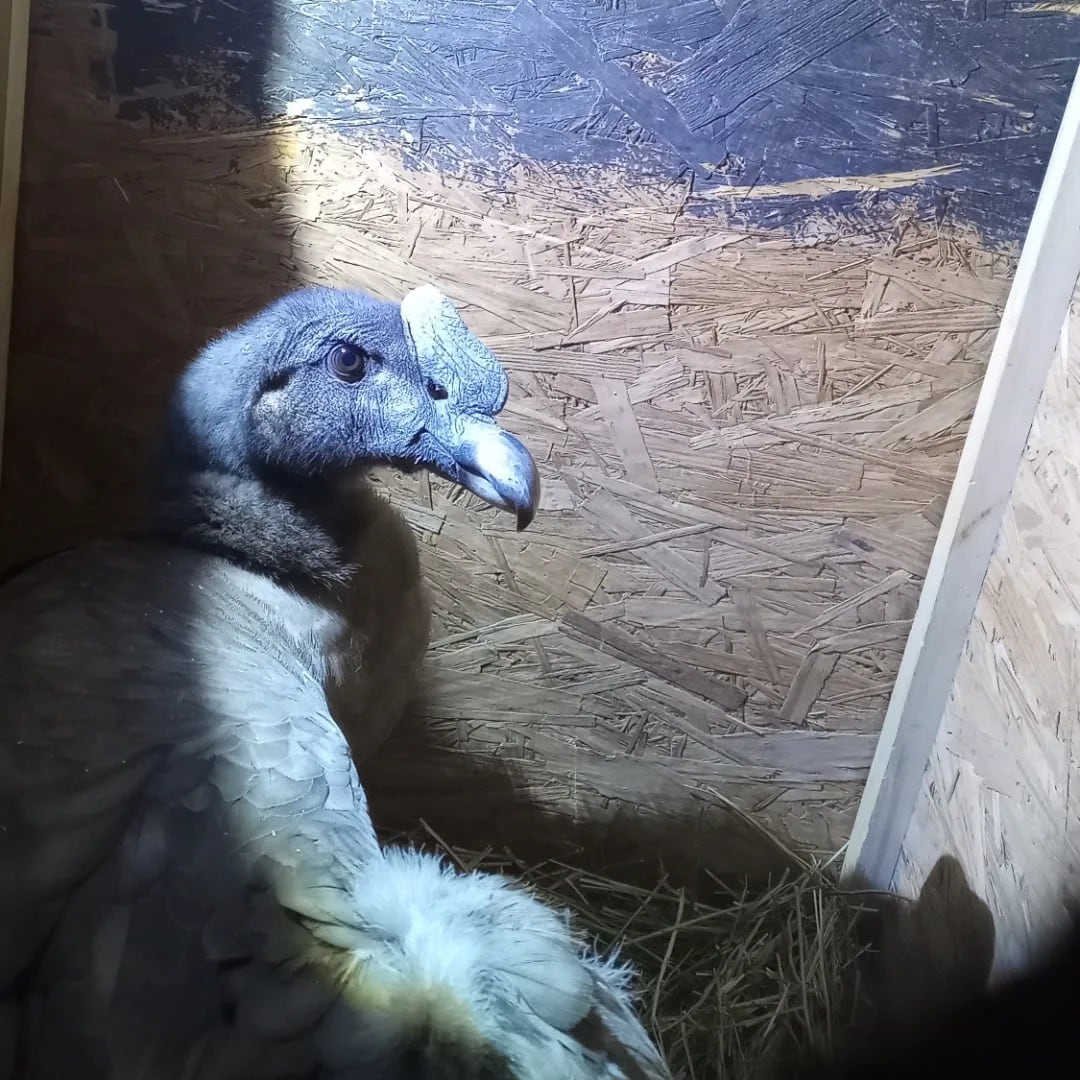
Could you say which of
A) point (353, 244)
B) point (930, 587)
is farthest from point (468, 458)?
point (930, 587)

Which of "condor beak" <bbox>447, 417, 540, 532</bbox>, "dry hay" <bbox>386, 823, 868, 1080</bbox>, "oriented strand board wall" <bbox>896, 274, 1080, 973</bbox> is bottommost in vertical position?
"dry hay" <bbox>386, 823, 868, 1080</bbox>

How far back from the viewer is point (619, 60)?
113cm

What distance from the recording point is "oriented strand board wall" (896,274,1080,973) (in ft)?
3.42

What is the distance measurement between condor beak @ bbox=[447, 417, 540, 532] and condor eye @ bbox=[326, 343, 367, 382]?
14 centimetres

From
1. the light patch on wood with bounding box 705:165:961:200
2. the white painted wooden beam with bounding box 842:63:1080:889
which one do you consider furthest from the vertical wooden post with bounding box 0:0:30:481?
Answer: the white painted wooden beam with bounding box 842:63:1080:889

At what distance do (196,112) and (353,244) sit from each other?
224 mm

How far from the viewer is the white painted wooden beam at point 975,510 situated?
1173mm

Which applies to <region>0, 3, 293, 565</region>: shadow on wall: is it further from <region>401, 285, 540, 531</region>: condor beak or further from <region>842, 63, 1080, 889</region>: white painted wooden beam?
<region>842, 63, 1080, 889</region>: white painted wooden beam

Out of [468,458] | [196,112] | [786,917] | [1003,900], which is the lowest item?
[786,917]

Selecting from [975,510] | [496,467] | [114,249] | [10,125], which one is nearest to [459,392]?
[496,467]

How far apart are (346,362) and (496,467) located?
0.21 meters

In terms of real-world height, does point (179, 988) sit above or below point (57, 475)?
below

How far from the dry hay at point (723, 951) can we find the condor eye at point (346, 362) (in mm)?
653

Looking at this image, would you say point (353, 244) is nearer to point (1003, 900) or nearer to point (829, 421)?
point (829, 421)
